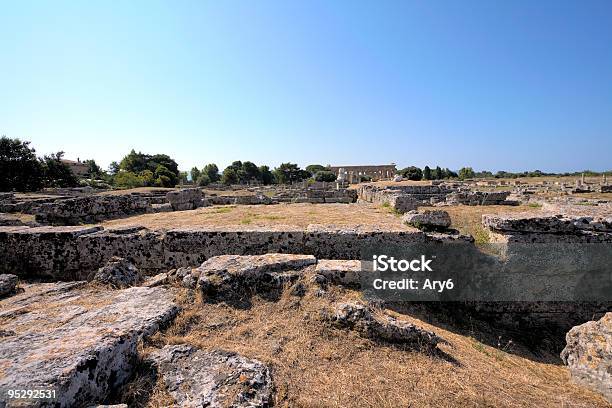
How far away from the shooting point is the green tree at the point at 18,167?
36000 millimetres

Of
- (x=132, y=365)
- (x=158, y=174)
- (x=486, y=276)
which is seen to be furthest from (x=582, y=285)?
(x=158, y=174)

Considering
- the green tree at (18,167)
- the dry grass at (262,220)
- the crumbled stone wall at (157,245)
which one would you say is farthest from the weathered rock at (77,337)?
the green tree at (18,167)

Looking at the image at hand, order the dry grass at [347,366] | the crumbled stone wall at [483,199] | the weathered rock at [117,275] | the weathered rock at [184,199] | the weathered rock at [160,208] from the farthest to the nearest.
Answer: the crumbled stone wall at [483,199] < the weathered rock at [184,199] < the weathered rock at [160,208] < the weathered rock at [117,275] < the dry grass at [347,366]

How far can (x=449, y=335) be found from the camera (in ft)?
13.4

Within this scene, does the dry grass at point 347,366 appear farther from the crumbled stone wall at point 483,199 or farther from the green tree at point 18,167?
the green tree at point 18,167

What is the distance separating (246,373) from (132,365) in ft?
3.00

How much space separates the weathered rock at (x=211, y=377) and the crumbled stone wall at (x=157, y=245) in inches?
108

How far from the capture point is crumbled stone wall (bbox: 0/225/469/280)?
5.09 metres

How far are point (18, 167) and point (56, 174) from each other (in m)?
7.12

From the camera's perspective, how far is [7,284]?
398 cm

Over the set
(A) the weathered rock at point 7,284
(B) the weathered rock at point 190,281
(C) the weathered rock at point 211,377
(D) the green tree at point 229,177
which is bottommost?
(C) the weathered rock at point 211,377

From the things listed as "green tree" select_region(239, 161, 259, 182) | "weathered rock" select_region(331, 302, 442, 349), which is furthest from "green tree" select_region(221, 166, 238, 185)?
"weathered rock" select_region(331, 302, 442, 349)

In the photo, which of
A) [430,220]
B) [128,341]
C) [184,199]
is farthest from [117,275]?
[184,199]

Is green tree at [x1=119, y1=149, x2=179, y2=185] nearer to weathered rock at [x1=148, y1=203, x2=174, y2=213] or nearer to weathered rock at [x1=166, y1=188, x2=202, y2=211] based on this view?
weathered rock at [x1=166, y1=188, x2=202, y2=211]
